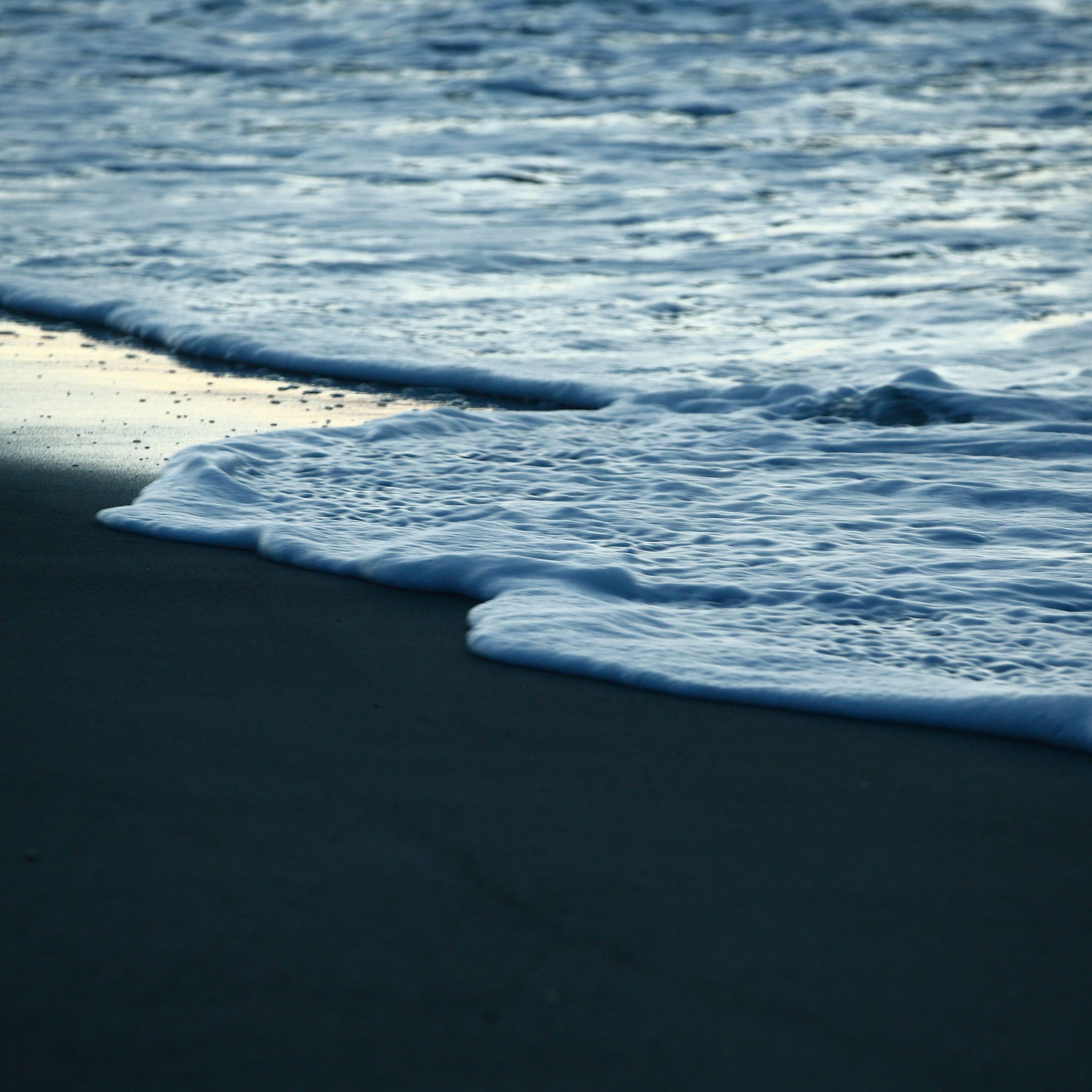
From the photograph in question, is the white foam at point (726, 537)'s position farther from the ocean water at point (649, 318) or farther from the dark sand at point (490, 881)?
the dark sand at point (490, 881)

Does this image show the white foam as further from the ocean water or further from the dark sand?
the dark sand

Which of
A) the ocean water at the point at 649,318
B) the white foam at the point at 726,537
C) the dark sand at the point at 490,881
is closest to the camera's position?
the dark sand at the point at 490,881

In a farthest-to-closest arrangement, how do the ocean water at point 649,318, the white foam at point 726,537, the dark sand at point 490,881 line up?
1. the ocean water at point 649,318
2. the white foam at point 726,537
3. the dark sand at point 490,881

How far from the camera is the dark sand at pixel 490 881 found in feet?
4.42

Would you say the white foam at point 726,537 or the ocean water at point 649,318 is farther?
the ocean water at point 649,318

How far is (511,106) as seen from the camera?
1045cm

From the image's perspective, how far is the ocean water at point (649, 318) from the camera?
101 inches

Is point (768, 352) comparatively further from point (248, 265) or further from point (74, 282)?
point (74, 282)

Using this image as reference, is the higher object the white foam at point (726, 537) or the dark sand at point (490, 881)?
the white foam at point (726, 537)

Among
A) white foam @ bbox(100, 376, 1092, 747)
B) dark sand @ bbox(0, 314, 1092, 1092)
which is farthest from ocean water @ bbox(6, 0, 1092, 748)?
dark sand @ bbox(0, 314, 1092, 1092)

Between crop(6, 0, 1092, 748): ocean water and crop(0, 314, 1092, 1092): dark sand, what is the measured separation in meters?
0.22

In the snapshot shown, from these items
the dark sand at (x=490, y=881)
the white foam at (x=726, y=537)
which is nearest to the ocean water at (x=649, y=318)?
the white foam at (x=726, y=537)

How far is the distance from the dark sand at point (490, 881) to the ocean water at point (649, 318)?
0.22 m

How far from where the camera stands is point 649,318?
5.20 m
